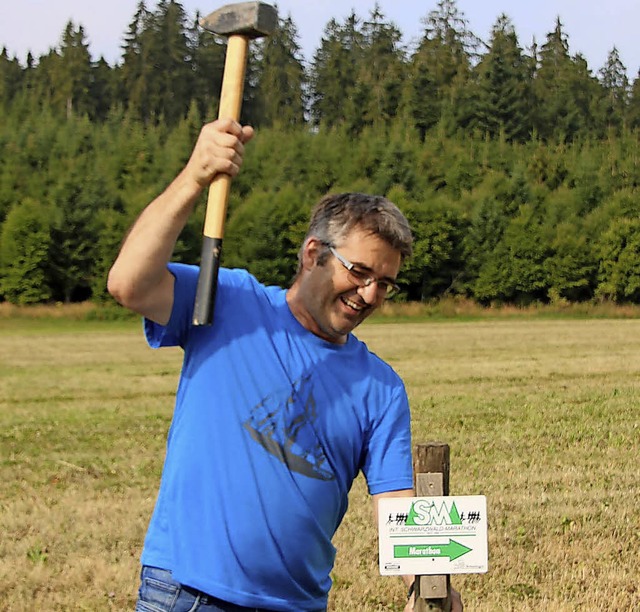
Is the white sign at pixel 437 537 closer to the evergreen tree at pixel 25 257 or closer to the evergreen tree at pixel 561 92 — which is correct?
the evergreen tree at pixel 25 257

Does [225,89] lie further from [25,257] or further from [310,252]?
[25,257]

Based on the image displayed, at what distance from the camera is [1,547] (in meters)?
6.75

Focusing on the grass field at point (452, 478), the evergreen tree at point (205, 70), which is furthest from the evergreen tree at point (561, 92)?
the grass field at point (452, 478)

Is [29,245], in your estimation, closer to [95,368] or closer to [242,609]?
[95,368]

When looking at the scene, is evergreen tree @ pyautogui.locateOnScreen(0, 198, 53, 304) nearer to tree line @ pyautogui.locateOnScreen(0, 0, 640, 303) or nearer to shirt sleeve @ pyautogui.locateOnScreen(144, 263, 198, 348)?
tree line @ pyautogui.locateOnScreen(0, 0, 640, 303)

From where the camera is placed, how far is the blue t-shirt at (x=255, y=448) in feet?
8.21

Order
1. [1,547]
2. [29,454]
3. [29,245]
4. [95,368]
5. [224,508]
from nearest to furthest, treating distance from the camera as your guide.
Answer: [224,508]
[1,547]
[29,454]
[95,368]
[29,245]

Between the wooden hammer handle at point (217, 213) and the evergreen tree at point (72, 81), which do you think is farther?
the evergreen tree at point (72, 81)

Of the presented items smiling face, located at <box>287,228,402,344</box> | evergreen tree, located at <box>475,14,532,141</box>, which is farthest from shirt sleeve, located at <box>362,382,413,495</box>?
evergreen tree, located at <box>475,14,532,141</box>

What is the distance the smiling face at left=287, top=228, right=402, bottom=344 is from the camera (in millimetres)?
2680

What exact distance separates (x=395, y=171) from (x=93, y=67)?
166 ft

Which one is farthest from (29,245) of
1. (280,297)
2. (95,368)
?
(280,297)

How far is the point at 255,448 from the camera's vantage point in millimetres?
2539

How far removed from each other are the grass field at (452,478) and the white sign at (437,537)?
117 inches
